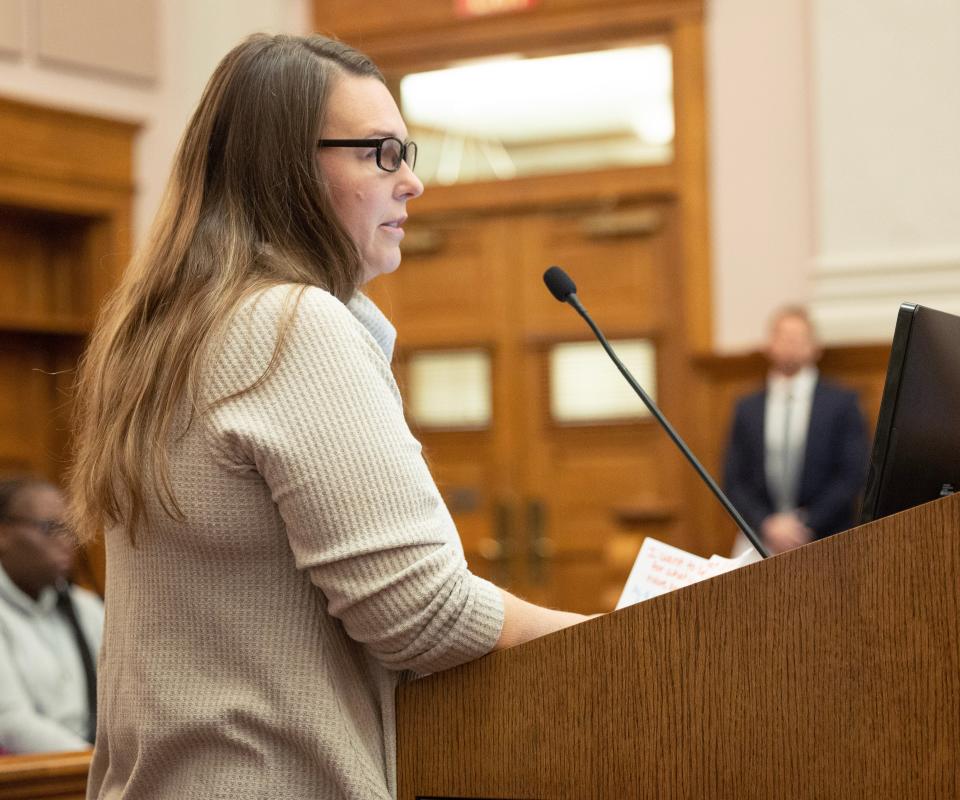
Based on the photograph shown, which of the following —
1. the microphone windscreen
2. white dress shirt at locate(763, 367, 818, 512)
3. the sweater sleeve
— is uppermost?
the microphone windscreen

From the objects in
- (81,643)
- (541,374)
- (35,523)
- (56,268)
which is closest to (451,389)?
(541,374)

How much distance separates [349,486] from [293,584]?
0.14 metres

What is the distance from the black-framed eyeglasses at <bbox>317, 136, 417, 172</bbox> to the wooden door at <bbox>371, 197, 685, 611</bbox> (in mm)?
5017

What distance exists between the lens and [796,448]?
5.90 meters

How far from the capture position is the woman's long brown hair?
139cm

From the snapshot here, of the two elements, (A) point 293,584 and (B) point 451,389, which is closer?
(A) point 293,584

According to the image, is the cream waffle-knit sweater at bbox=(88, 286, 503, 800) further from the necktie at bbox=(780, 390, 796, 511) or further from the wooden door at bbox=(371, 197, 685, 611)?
the wooden door at bbox=(371, 197, 685, 611)

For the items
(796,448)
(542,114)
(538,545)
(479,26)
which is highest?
(479,26)

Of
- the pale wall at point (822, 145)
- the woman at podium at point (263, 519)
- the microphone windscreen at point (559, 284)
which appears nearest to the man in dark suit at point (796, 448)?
the pale wall at point (822, 145)

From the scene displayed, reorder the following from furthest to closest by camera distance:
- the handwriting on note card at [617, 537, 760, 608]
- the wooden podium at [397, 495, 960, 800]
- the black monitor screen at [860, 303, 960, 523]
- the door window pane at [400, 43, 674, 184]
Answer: the door window pane at [400, 43, 674, 184] < the handwriting on note card at [617, 537, 760, 608] < the black monitor screen at [860, 303, 960, 523] < the wooden podium at [397, 495, 960, 800]

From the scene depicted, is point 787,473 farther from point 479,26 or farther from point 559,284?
point 559,284

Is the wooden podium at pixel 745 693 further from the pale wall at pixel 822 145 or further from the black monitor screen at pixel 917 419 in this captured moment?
the pale wall at pixel 822 145

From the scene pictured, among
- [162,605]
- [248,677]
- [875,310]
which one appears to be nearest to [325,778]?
[248,677]

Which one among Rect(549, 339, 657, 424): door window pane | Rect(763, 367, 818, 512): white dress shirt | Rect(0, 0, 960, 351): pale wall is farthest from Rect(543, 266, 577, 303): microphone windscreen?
Rect(549, 339, 657, 424): door window pane
